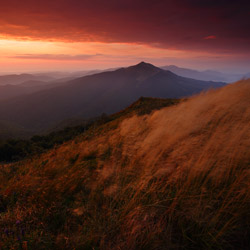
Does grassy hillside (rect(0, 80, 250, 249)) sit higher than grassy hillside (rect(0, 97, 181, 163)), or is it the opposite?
grassy hillside (rect(0, 80, 250, 249))

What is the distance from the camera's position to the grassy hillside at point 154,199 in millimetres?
1583

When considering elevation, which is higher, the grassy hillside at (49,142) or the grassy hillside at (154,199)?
the grassy hillside at (154,199)

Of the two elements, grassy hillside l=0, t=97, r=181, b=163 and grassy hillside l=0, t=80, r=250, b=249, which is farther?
grassy hillside l=0, t=97, r=181, b=163

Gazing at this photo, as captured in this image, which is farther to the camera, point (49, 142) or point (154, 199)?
point (49, 142)

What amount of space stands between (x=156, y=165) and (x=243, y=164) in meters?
1.20

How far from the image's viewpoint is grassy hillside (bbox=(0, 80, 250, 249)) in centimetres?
158

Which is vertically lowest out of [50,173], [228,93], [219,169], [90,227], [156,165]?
[50,173]

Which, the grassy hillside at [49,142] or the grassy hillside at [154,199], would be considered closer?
the grassy hillside at [154,199]

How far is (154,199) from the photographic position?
6.37ft

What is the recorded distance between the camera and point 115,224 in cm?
172

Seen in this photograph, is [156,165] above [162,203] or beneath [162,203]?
above

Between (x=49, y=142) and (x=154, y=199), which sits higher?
(x=154, y=199)

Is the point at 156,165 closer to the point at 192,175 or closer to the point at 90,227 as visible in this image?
the point at 192,175

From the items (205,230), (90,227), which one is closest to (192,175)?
(205,230)
